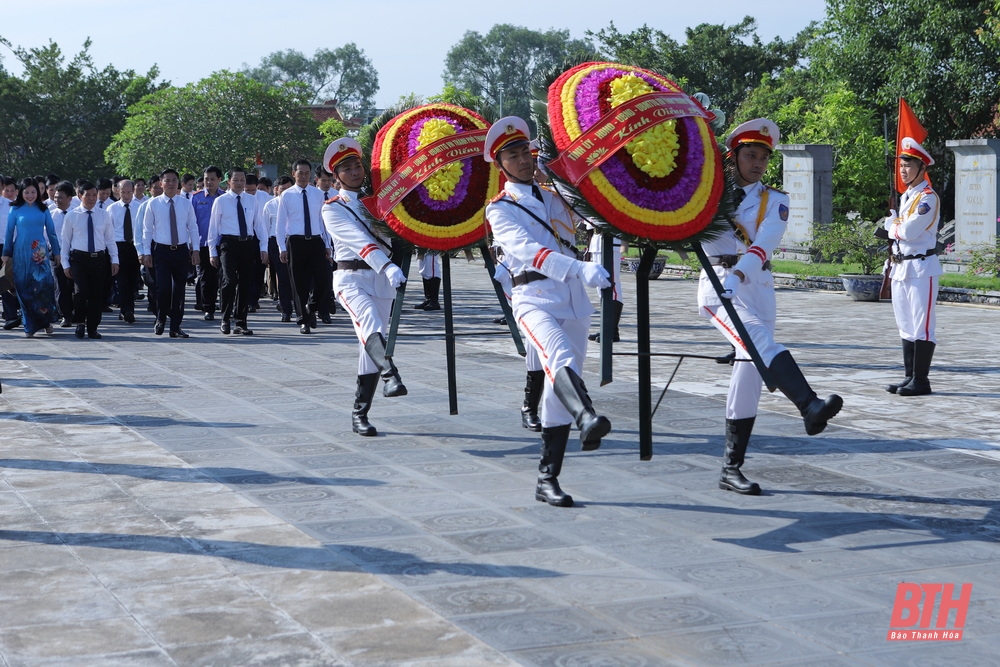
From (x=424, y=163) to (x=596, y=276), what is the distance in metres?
2.60

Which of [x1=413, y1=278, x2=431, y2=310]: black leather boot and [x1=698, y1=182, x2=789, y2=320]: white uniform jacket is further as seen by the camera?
[x1=413, y1=278, x2=431, y2=310]: black leather boot

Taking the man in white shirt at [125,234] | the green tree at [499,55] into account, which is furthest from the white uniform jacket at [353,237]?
the green tree at [499,55]

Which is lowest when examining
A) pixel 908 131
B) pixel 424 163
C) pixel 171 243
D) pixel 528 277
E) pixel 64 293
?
pixel 64 293

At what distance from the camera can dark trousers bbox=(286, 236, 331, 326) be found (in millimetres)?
15047

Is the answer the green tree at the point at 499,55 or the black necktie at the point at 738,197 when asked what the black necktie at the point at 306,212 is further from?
the green tree at the point at 499,55

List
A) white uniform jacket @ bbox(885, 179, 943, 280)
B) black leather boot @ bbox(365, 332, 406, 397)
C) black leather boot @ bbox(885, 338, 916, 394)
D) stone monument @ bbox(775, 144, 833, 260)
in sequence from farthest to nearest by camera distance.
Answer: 1. stone monument @ bbox(775, 144, 833, 260)
2. white uniform jacket @ bbox(885, 179, 943, 280)
3. black leather boot @ bbox(885, 338, 916, 394)
4. black leather boot @ bbox(365, 332, 406, 397)

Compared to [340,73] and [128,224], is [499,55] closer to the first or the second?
[340,73]

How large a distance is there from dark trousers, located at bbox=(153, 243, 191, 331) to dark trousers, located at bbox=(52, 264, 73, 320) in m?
2.01

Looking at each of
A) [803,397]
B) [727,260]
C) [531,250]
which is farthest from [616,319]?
[803,397]

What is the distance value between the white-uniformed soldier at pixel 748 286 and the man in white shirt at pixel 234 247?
884cm

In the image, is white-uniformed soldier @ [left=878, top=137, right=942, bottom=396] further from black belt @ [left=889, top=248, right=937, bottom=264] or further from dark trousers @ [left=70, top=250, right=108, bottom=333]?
dark trousers @ [left=70, top=250, right=108, bottom=333]

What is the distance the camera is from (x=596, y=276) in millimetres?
6156

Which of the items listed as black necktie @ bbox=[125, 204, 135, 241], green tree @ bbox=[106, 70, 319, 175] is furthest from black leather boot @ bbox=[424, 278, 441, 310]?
green tree @ bbox=[106, 70, 319, 175]

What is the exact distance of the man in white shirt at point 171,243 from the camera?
14.4 m
